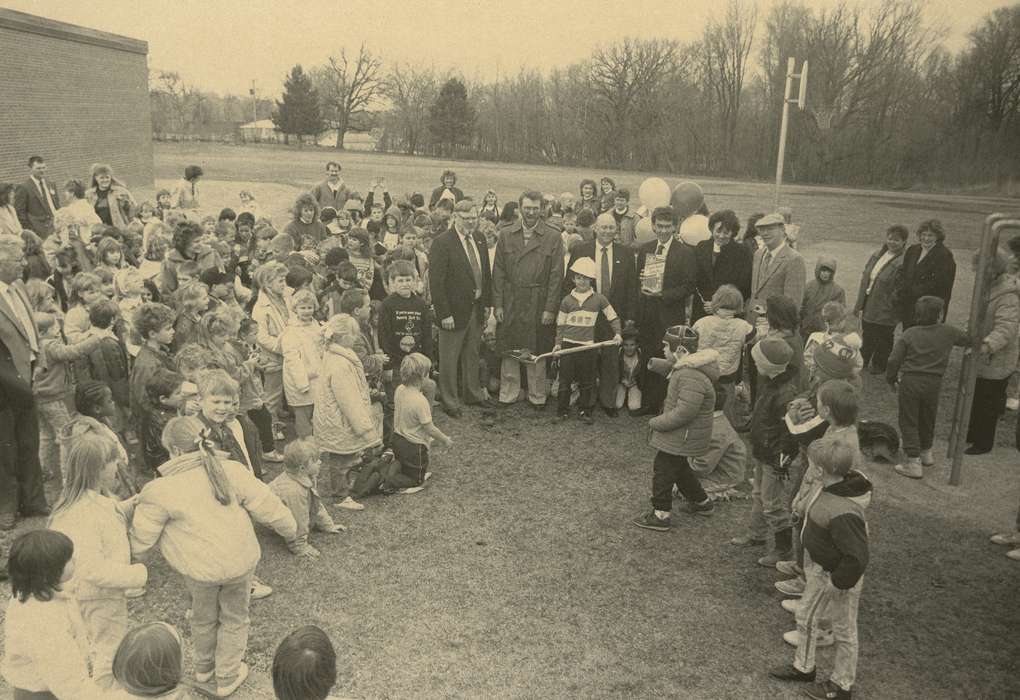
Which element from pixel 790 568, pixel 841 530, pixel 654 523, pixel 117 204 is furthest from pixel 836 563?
pixel 117 204

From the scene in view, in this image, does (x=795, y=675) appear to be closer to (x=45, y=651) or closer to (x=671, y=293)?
(x=45, y=651)

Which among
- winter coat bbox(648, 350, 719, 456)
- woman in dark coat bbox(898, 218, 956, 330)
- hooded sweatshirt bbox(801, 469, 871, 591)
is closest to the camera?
hooded sweatshirt bbox(801, 469, 871, 591)

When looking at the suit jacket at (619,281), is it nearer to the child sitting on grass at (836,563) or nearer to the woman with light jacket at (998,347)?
the woman with light jacket at (998,347)

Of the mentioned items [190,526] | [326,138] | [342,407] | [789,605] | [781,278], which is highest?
[326,138]

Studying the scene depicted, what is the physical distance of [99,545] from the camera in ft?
11.7

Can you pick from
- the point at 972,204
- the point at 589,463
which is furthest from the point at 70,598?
the point at 972,204

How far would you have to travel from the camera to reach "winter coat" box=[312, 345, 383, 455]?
5.91 m

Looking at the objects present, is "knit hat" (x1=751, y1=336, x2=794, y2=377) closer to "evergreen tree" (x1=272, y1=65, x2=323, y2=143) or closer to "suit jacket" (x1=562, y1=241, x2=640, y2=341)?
"suit jacket" (x1=562, y1=241, x2=640, y2=341)

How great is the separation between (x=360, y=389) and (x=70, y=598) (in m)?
3.14

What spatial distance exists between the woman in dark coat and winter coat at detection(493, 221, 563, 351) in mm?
4106

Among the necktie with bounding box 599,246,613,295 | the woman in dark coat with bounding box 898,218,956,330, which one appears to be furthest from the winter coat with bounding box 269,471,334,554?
the woman in dark coat with bounding box 898,218,956,330

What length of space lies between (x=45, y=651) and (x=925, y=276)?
8904 mm

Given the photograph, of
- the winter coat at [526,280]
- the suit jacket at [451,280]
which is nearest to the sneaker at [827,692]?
the winter coat at [526,280]

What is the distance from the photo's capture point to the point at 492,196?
11750 mm
